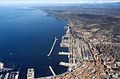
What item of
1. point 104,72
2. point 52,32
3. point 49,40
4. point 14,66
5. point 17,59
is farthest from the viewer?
point 52,32

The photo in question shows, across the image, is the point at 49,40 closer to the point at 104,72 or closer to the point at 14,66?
the point at 14,66

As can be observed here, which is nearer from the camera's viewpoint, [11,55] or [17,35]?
[11,55]

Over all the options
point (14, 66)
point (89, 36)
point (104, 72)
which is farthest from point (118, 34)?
point (14, 66)

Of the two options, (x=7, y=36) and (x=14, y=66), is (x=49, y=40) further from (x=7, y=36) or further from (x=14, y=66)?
(x=14, y=66)

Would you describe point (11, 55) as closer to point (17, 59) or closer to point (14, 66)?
point (17, 59)

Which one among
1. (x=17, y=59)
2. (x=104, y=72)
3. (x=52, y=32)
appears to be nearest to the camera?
(x=104, y=72)

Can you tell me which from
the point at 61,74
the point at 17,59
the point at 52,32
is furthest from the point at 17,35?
the point at 61,74

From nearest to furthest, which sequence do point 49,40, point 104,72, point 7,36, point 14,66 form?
point 104,72
point 14,66
point 49,40
point 7,36

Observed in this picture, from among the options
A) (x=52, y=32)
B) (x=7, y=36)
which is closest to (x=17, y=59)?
(x=7, y=36)

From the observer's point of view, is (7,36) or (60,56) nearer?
(60,56)

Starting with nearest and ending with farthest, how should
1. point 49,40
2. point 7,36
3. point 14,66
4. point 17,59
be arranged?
point 14,66 < point 17,59 < point 49,40 < point 7,36
